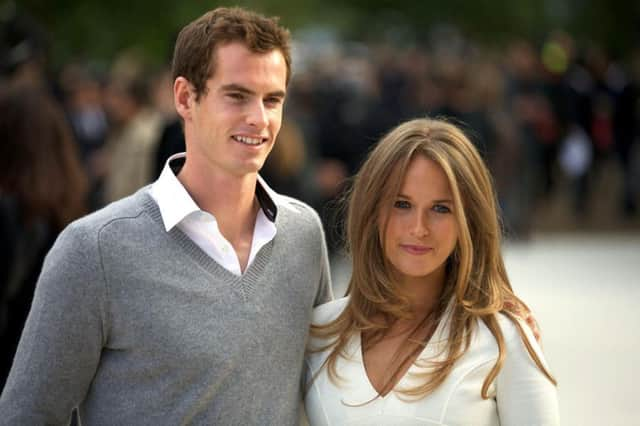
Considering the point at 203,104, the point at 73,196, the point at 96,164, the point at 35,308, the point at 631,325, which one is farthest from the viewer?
the point at 96,164

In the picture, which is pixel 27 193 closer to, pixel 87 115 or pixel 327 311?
pixel 327 311

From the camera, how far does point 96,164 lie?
11.1 m

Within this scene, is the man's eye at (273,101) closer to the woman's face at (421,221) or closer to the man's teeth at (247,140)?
the man's teeth at (247,140)

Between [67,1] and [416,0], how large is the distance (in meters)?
18.8

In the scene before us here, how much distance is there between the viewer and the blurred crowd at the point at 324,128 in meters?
5.20

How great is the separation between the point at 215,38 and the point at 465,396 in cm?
133

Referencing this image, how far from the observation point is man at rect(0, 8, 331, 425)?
307 centimetres

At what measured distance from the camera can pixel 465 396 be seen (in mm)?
3273

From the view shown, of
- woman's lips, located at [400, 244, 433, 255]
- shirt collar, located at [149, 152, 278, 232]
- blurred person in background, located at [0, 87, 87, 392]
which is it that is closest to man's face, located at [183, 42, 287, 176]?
shirt collar, located at [149, 152, 278, 232]

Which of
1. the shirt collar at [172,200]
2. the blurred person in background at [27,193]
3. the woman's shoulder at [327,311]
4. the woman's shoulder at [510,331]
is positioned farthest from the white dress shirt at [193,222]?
the blurred person in background at [27,193]

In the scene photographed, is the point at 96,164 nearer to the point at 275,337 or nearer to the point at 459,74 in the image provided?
the point at 459,74

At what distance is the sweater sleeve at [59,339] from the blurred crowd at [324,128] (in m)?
1.48

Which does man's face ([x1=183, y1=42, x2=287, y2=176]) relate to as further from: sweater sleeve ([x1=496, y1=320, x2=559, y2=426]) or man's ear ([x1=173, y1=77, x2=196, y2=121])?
sweater sleeve ([x1=496, y1=320, x2=559, y2=426])

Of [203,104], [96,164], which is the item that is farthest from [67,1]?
[203,104]
